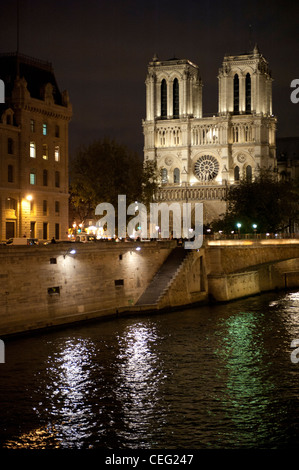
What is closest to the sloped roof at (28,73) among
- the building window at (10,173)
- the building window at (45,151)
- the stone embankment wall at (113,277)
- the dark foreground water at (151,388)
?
the building window at (45,151)

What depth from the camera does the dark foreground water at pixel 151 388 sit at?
2102cm

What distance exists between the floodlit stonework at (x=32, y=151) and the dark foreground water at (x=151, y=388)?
1588 cm

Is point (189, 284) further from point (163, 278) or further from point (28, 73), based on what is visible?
point (28, 73)

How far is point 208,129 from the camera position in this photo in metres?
118

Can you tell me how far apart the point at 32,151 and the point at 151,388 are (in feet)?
102

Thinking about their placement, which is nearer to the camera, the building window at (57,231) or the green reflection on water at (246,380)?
the green reflection on water at (246,380)

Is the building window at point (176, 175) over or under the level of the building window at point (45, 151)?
over

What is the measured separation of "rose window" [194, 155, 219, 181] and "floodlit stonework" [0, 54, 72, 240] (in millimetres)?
62089

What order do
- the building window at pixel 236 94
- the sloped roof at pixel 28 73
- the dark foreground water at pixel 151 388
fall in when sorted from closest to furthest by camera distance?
the dark foreground water at pixel 151 388 < the sloped roof at pixel 28 73 < the building window at pixel 236 94

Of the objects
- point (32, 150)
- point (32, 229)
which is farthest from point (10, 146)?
point (32, 229)

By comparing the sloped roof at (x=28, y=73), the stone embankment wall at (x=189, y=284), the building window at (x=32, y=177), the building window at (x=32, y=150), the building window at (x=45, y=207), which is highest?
the sloped roof at (x=28, y=73)

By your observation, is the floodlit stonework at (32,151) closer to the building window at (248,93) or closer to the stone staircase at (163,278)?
the stone staircase at (163,278)

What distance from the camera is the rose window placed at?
11750cm

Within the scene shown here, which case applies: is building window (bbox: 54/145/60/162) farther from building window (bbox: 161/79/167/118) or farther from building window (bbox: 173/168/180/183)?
building window (bbox: 161/79/167/118)
